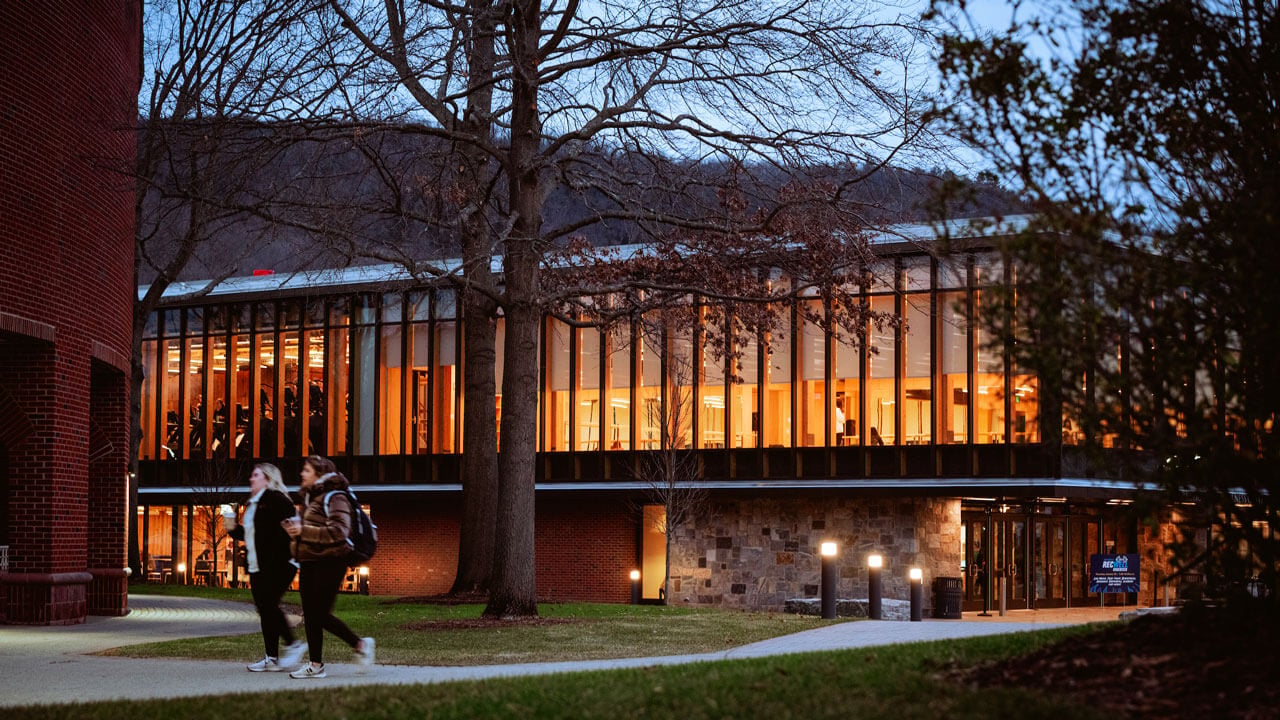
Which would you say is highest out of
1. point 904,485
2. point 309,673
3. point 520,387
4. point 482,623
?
point 520,387

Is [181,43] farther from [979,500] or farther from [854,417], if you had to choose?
[979,500]

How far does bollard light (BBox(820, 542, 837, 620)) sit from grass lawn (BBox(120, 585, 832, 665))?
1.91ft

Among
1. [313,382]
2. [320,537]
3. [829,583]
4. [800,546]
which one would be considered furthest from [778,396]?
[320,537]

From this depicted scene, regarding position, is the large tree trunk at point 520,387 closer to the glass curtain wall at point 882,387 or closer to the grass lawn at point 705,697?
the grass lawn at point 705,697

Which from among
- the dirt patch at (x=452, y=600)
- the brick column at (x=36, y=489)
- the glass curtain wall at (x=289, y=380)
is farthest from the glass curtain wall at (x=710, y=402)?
the brick column at (x=36, y=489)

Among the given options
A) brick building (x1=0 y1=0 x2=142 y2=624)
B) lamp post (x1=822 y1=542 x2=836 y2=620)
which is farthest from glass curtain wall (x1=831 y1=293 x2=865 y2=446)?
brick building (x1=0 y1=0 x2=142 y2=624)

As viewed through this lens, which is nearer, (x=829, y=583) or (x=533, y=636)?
(x=533, y=636)

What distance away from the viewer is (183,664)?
1364 centimetres

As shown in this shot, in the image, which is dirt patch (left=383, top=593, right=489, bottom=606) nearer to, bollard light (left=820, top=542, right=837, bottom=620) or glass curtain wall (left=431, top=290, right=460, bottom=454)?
bollard light (left=820, top=542, right=837, bottom=620)

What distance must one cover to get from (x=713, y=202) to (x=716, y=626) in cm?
643

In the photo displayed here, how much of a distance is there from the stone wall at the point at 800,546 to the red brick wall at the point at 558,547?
2.79 metres

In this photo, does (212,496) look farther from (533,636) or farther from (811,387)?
(533,636)

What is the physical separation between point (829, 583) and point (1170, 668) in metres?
13.1

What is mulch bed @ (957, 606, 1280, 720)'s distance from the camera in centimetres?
750
